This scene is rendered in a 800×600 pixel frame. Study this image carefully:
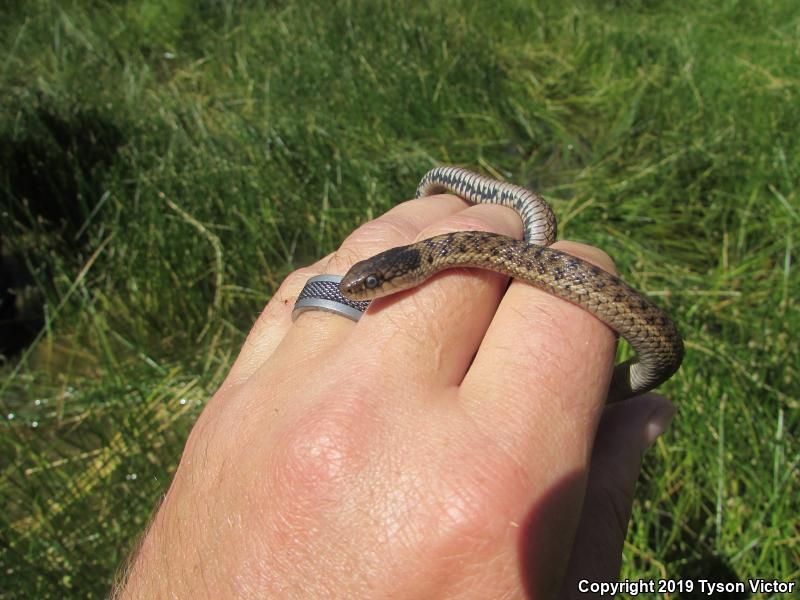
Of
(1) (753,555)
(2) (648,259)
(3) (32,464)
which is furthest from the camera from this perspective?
(2) (648,259)

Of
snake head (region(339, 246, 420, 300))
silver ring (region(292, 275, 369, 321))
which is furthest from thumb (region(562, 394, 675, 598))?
silver ring (region(292, 275, 369, 321))

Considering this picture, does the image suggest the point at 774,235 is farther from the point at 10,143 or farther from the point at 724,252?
the point at 10,143

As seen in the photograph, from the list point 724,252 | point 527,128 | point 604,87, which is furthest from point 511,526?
point 604,87

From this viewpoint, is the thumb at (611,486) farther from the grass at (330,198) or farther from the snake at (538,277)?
the grass at (330,198)

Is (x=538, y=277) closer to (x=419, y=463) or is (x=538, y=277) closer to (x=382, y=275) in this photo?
(x=382, y=275)
